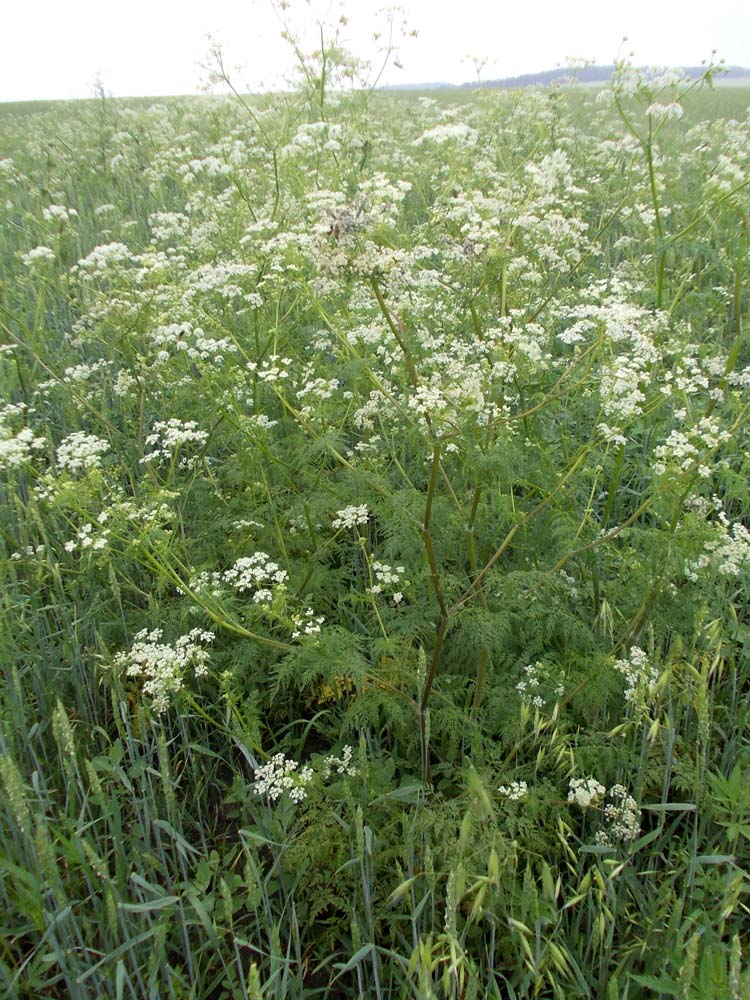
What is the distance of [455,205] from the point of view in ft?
10.9

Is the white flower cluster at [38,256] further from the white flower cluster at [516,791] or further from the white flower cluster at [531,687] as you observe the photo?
the white flower cluster at [516,791]

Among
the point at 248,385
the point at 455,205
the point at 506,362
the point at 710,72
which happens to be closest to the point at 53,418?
the point at 248,385

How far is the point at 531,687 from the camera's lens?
2.57 m

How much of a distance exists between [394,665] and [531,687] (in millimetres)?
539

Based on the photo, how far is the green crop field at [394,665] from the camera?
2121 millimetres

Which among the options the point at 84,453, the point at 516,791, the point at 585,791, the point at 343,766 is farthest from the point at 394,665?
the point at 84,453

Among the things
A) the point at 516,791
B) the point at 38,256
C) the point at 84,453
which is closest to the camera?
the point at 516,791

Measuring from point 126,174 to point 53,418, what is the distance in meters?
6.19

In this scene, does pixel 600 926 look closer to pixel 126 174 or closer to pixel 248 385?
pixel 248 385

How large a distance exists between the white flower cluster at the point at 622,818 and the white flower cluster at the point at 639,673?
Answer: 0.30 meters

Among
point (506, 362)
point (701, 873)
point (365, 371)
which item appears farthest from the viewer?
point (365, 371)

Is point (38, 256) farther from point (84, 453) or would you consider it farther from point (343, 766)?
point (343, 766)

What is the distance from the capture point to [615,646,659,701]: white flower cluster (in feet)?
7.36

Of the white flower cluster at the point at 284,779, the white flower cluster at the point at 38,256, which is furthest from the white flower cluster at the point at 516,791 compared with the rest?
the white flower cluster at the point at 38,256
